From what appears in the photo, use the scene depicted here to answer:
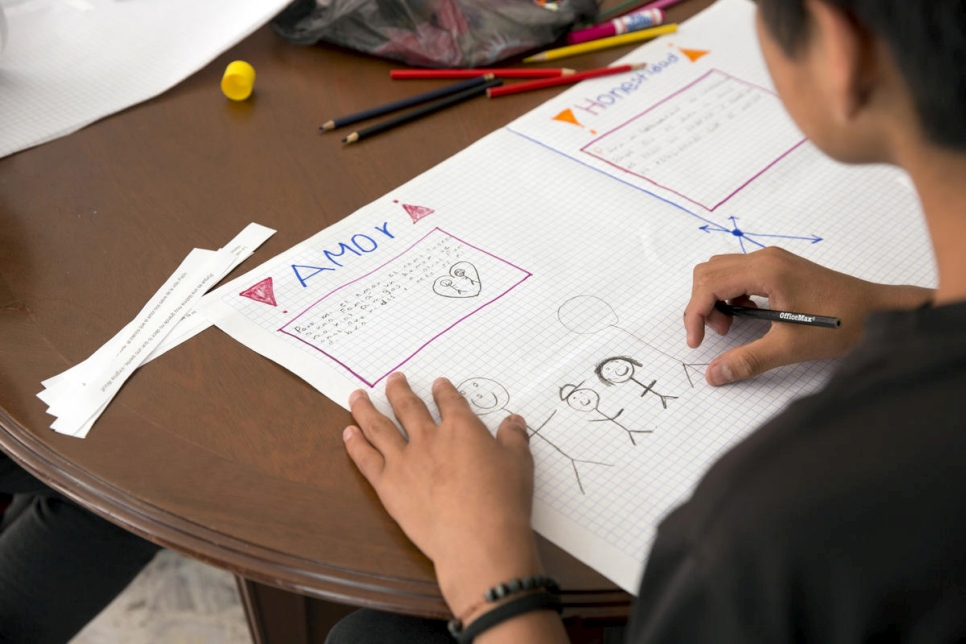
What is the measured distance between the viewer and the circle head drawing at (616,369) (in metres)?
0.73

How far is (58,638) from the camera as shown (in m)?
1.06

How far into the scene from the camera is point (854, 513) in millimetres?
412

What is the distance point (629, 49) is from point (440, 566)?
0.77 m

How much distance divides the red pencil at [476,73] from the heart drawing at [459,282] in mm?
338

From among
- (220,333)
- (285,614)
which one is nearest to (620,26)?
(220,333)

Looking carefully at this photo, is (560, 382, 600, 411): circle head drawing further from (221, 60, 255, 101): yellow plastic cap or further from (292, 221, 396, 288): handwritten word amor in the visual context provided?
(221, 60, 255, 101): yellow plastic cap

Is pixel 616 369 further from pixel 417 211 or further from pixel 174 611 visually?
pixel 174 611

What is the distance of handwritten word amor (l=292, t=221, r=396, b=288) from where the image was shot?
82 cm

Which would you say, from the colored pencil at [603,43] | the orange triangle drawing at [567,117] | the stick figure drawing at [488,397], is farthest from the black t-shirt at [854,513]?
the colored pencil at [603,43]

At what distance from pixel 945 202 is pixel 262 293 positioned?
0.54 metres

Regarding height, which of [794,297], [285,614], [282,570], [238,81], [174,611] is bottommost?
[174,611]

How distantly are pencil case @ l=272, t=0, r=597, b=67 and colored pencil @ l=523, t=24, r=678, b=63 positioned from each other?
2 cm

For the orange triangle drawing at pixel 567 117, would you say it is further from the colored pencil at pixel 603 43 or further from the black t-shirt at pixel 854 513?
the black t-shirt at pixel 854 513

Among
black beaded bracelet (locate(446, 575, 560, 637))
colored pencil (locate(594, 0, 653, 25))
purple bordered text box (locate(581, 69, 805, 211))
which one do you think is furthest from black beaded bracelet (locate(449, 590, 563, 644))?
colored pencil (locate(594, 0, 653, 25))
